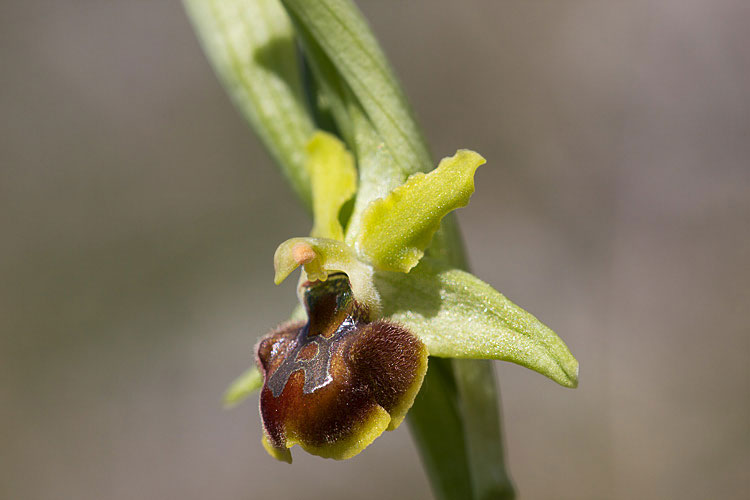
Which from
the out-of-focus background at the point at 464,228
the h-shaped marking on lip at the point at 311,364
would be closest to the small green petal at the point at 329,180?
the h-shaped marking on lip at the point at 311,364

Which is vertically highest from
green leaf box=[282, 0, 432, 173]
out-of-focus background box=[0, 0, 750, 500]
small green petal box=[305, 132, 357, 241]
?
green leaf box=[282, 0, 432, 173]

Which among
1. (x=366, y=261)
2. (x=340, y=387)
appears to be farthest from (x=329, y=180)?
(x=340, y=387)

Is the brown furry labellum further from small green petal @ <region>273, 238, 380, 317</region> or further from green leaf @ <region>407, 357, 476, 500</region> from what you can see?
green leaf @ <region>407, 357, 476, 500</region>

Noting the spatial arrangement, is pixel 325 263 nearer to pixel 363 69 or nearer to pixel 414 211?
pixel 414 211

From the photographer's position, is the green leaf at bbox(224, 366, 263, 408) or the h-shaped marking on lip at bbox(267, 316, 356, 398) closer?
the h-shaped marking on lip at bbox(267, 316, 356, 398)

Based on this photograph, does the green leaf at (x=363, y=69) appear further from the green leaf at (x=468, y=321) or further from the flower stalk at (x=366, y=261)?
→ the green leaf at (x=468, y=321)

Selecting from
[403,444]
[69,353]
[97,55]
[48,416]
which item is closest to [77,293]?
[69,353]

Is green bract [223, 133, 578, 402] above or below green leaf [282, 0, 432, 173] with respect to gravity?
below

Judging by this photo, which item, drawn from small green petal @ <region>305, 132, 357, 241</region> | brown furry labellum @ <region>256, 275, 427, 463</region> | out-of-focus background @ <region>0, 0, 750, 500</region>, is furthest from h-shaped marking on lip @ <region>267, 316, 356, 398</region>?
out-of-focus background @ <region>0, 0, 750, 500</region>
